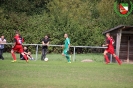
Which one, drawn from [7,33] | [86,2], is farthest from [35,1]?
[7,33]

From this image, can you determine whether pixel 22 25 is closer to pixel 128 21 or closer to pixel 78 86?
pixel 128 21

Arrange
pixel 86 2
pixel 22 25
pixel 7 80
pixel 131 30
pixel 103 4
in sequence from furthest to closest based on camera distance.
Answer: pixel 86 2 → pixel 103 4 → pixel 22 25 → pixel 131 30 → pixel 7 80

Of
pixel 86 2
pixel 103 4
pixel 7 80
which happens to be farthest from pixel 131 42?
pixel 86 2

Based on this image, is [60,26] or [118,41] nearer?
[118,41]

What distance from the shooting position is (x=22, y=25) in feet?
161

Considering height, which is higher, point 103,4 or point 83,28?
point 103,4

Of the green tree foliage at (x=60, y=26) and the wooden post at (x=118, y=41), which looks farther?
the green tree foliage at (x=60, y=26)

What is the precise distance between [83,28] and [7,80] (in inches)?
1246

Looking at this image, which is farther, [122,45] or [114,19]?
[114,19]

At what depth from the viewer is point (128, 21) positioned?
4681 cm

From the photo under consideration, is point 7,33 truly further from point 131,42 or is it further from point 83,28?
point 131,42

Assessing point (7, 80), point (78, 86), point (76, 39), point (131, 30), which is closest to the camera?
point (78, 86)

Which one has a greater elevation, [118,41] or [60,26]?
[60,26]

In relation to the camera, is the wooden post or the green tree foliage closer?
the wooden post
